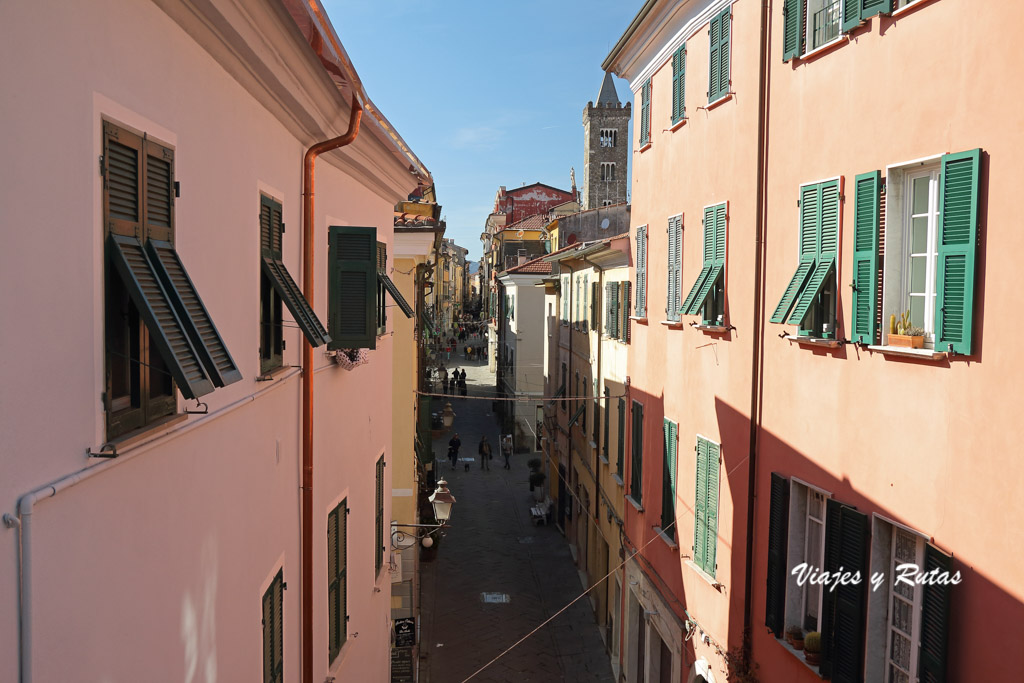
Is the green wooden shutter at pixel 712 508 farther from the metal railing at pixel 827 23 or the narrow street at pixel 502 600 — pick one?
the narrow street at pixel 502 600

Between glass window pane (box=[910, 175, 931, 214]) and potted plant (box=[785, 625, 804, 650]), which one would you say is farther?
potted plant (box=[785, 625, 804, 650])

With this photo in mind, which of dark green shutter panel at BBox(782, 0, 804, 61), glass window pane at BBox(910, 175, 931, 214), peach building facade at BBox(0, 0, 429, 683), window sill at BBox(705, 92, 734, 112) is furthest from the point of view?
window sill at BBox(705, 92, 734, 112)

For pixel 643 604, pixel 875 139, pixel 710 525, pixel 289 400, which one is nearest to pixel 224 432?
pixel 289 400

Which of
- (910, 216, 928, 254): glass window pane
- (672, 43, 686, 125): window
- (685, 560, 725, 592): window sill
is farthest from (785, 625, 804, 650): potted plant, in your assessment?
(672, 43, 686, 125): window

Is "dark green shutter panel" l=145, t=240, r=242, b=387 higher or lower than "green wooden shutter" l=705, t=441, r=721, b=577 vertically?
higher

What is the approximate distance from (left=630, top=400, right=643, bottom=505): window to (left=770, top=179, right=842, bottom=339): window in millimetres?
7010

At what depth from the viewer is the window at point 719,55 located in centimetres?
1133

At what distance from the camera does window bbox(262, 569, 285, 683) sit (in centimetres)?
662

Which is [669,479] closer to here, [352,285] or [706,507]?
[706,507]

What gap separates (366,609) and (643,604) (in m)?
6.15

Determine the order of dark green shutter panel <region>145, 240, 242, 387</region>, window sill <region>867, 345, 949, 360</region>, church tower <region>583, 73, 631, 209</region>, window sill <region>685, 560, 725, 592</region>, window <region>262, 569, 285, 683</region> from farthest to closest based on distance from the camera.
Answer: church tower <region>583, 73, 631, 209</region>, window sill <region>685, 560, 725, 592</region>, window sill <region>867, 345, 949, 360</region>, window <region>262, 569, 285, 683</region>, dark green shutter panel <region>145, 240, 242, 387</region>

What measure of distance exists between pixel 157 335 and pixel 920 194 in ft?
21.1

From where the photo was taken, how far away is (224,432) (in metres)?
5.47

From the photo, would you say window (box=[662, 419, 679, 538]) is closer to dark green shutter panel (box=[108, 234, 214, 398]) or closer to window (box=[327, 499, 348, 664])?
window (box=[327, 499, 348, 664])
